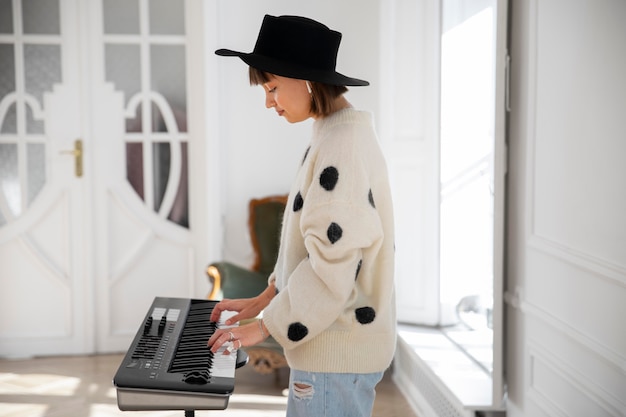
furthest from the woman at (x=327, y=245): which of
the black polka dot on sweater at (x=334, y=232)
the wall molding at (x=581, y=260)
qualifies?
the wall molding at (x=581, y=260)

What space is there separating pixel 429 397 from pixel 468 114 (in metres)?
1.47

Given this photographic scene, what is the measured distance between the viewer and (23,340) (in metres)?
5.04

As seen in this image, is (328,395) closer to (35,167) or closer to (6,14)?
(35,167)

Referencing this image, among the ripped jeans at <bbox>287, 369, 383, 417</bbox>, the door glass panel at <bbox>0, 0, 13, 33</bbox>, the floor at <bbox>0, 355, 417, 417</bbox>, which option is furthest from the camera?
the door glass panel at <bbox>0, 0, 13, 33</bbox>

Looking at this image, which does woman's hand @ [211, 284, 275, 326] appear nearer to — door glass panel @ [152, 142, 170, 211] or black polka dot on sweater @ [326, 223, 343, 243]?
black polka dot on sweater @ [326, 223, 343, 243]

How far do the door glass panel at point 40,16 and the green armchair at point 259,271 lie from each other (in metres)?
1.63

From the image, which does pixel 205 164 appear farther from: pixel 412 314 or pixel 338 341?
pixel 338 341

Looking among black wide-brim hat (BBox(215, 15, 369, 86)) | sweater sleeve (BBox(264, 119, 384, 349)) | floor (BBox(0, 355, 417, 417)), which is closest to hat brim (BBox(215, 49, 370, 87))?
black wide-brim hat (BBox(215, 15, 369, 86))

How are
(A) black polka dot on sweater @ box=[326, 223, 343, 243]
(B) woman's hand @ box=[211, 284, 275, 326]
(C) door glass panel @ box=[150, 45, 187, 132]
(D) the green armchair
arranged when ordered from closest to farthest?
1. (A) black polka dot on sweater @ box=[326, 223, 343, 243]
2. (B) woman's hand @ box=[211, 284, 275, 326]
3. (D) the green armchair
4. (C) door glass panel @ box=[150, 45, 187, 132]

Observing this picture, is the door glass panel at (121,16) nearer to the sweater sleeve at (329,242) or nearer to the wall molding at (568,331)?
the wall molding at (568,331)

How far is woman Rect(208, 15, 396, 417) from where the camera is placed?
5.65ft

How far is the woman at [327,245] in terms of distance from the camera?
1724 millimetres

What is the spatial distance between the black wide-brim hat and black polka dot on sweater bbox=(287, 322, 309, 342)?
0.53 m

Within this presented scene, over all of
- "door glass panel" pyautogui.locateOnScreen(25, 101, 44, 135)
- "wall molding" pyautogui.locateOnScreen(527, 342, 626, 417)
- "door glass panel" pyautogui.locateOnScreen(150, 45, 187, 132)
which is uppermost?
"door glass panel" pyautogui.locateOnScreen(150, 45, 187, 132)
